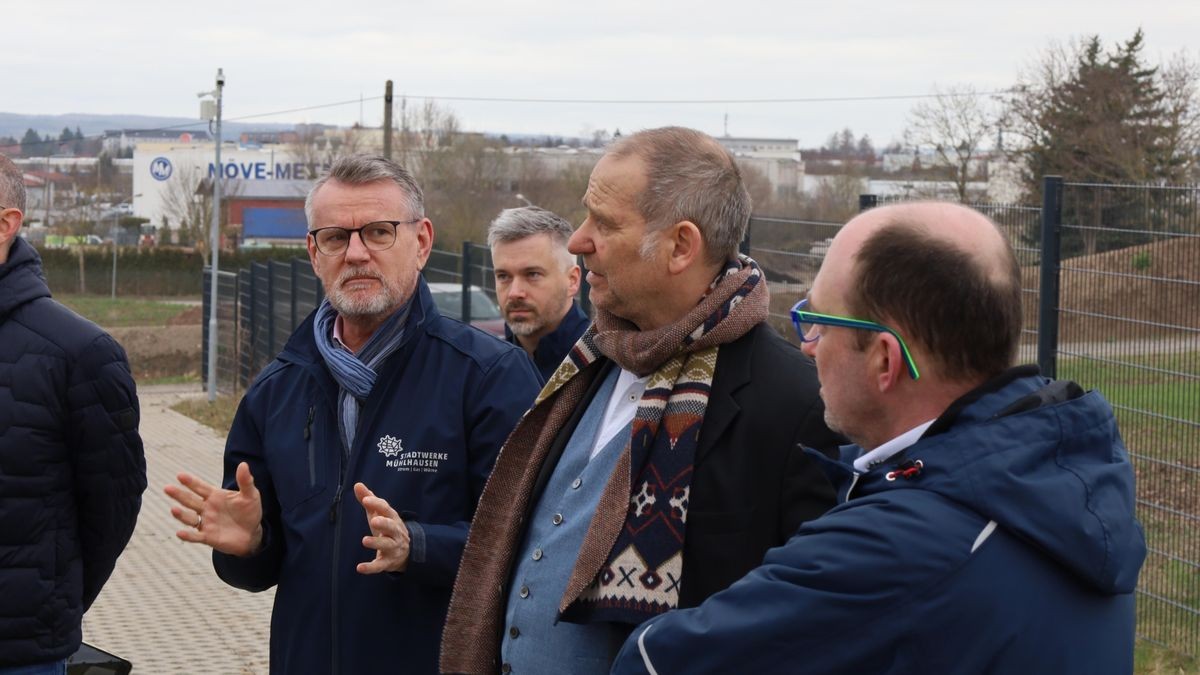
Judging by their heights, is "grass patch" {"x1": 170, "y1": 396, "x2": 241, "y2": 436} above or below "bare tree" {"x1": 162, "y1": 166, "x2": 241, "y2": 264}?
below

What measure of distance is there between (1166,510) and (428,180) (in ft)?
181

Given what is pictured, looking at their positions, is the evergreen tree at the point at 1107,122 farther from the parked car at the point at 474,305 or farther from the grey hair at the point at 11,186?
the grey hair at the point at 11,186

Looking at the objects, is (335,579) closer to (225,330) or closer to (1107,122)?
(225,330)

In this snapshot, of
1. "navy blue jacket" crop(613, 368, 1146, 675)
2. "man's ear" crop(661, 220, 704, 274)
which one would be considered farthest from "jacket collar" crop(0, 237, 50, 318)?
"navy blue jacket" crop(613, 368, 1146, 675)

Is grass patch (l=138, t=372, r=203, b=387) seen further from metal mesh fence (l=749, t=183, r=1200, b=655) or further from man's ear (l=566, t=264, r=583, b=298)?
metal mesh fence (l=749, t=183, r=1200, b=655)

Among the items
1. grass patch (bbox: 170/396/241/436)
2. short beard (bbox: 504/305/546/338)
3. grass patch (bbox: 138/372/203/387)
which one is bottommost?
grass patch (bbox: 138/372/203/387)

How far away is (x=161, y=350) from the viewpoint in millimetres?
41969

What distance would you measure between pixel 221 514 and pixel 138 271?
220 ft

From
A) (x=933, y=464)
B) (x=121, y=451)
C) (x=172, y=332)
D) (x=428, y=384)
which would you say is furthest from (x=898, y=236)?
(x=172, y=332)

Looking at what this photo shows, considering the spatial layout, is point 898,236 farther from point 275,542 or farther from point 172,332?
point 172,332

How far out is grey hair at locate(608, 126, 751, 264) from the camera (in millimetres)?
2871

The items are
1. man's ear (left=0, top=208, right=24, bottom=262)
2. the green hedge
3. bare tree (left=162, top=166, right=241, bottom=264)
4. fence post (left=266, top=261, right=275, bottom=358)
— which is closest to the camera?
man's ear (left=0, top=208, right=24, bottom=262)

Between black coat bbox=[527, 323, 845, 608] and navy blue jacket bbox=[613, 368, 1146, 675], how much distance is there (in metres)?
0.79

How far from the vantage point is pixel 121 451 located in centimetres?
404
